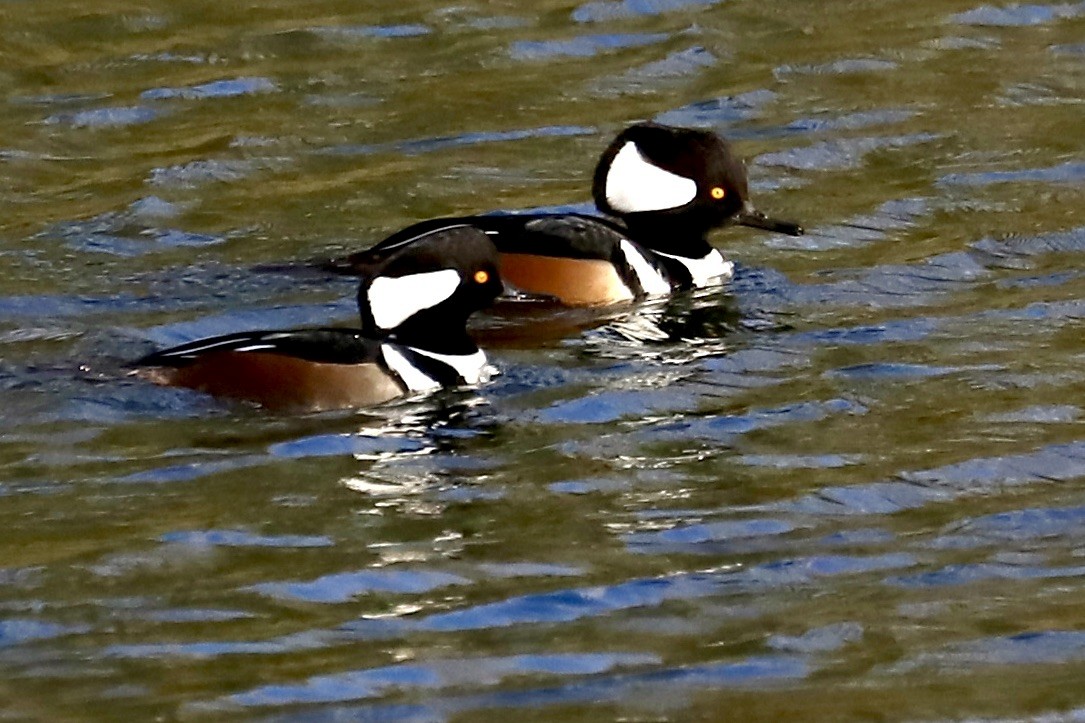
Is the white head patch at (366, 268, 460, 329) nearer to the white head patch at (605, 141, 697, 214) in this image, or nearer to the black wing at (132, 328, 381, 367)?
the black wing at (132, 328, 381, 367)

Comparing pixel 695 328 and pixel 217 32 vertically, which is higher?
pixel 217 32

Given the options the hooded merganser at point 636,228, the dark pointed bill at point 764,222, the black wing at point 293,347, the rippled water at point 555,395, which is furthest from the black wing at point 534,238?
the black wing at point 293,347

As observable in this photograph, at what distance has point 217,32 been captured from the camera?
14828mm

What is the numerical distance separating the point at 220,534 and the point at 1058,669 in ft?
8.71

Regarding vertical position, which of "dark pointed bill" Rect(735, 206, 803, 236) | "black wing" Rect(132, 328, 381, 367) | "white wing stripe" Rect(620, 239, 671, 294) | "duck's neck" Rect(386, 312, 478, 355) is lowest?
"white wing stripe" Rect(620, 239, 671, 294)

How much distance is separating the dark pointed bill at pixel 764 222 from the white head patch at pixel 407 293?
2.54m

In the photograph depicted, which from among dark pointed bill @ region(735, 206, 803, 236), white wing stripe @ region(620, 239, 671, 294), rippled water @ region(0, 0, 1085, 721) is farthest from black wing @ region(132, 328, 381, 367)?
dark pointed bill @ region(735, 206, 803, 236)

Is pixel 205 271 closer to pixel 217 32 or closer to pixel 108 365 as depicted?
pixel 108 365

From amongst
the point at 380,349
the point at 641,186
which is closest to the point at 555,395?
the point at 380,349

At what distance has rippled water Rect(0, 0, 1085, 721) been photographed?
5887 mm

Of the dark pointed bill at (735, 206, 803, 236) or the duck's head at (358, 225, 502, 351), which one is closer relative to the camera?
the duck's head at (358, 225, 502, 351)

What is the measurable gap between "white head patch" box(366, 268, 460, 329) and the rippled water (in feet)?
1.52

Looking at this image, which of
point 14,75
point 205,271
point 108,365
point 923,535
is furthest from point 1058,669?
point 14,75

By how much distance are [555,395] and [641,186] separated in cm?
282
